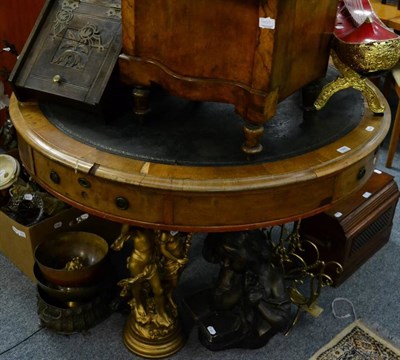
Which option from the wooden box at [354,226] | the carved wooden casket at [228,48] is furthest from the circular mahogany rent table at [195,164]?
the wooden box at [354,226]

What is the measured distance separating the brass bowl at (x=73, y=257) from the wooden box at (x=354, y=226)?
2.51 feet

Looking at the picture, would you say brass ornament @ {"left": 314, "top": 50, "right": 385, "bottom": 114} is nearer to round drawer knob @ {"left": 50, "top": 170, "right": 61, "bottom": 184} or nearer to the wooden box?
the wooden box

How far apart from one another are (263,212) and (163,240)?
0.35m

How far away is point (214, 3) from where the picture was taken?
113cm

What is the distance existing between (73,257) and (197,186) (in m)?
0.87

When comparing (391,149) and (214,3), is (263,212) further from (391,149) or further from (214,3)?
(391,149)

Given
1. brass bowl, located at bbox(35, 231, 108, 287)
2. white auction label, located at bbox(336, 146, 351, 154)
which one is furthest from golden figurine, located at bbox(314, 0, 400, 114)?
brass bowl, located at bbox(35, 231, 108, 287)

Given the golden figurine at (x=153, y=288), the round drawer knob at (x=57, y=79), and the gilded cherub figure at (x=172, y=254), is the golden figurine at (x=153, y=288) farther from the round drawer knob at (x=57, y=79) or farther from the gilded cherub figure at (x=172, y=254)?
the round drawer knob at (x=57, y=79)

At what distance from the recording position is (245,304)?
172cm

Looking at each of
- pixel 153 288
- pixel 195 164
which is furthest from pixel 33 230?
pixel 195 164

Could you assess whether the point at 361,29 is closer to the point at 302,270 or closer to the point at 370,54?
the point at 370,54

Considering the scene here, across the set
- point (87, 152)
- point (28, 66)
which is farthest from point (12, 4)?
point (87, 152)

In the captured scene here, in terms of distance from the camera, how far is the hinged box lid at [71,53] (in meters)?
1.35

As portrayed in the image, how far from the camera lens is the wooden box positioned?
6.30ft
